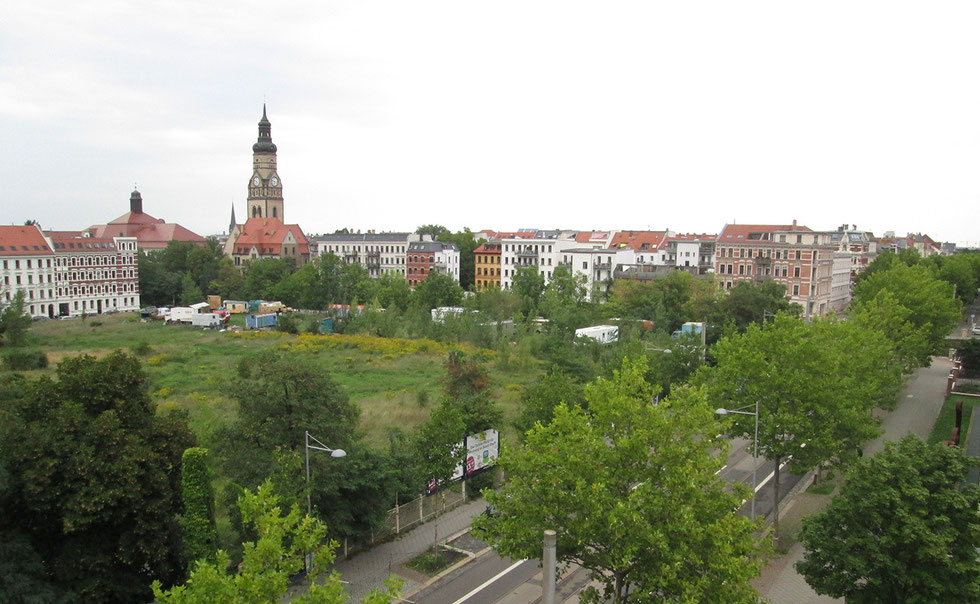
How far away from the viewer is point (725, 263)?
79875 mm

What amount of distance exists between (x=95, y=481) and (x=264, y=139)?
13691 cm

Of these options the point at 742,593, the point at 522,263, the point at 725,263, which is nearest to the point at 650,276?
the point at 725,263

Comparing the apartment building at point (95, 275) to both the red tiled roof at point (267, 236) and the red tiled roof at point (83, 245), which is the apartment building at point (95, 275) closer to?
the red tiled roof at point (83, 245)

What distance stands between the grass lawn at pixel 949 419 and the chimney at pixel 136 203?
14465 cm

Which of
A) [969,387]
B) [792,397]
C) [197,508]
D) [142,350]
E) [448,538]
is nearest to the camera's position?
[197,508]

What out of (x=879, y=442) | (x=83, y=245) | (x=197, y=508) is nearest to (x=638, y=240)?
(x=879, y=442)

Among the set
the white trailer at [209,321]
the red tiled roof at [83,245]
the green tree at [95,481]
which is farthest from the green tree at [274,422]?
the red tiled roof at [83,245]

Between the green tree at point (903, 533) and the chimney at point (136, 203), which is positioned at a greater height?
the chimney at point (136, 203)

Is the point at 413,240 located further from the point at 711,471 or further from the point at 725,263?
the point at 711,471

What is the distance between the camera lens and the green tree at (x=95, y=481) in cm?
1783

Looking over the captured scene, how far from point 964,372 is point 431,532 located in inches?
1671

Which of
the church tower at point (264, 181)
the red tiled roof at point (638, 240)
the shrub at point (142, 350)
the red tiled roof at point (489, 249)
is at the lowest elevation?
the shrub at point (142, 350)

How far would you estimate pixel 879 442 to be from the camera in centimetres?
3544

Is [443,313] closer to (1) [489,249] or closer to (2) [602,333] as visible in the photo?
(2) [602,333]
